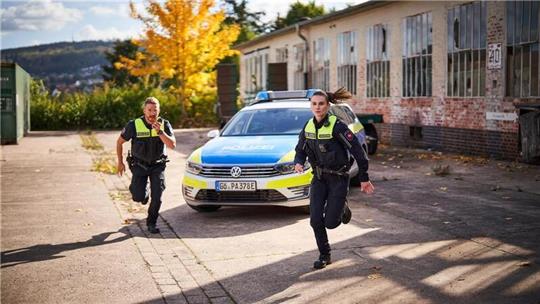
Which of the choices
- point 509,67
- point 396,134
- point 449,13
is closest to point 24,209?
point 509,67

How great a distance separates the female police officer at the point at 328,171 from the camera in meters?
6.82

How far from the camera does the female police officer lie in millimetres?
6824

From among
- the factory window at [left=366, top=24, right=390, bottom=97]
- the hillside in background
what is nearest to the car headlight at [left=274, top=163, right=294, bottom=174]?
the factory window at [left=366, top=24, right=390, bottom=97]

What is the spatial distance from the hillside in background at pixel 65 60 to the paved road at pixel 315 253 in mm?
85227

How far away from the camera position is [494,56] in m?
17.6

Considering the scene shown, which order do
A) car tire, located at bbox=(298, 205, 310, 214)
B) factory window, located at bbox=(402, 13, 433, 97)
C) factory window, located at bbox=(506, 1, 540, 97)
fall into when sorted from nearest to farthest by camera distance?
1. car tire, located at bbox=(298, 205, 310, 214)
2. factory window, located at bbox=(506, 1, 540, 97)
3. factory window, located at bbox=(402, 13, 433, 97)

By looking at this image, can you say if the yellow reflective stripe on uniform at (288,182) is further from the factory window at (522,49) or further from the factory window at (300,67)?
the factory window at (300,67)

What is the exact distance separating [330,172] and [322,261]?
85 centimetres

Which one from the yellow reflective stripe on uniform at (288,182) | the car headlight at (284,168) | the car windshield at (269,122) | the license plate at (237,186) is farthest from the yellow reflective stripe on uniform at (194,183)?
the car windshield at (269,122)

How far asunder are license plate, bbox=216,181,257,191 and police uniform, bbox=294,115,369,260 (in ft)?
8.19

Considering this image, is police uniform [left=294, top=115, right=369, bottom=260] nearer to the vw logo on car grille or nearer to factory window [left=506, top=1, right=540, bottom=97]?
the vw logo on car grille

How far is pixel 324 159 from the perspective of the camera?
690 cm

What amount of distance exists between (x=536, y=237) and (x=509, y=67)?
10.1m

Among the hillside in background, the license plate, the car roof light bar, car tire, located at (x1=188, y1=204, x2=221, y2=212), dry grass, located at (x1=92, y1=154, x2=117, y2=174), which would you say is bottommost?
car tire, located at (x1=188, y1=204, x2=221, y2=212)
